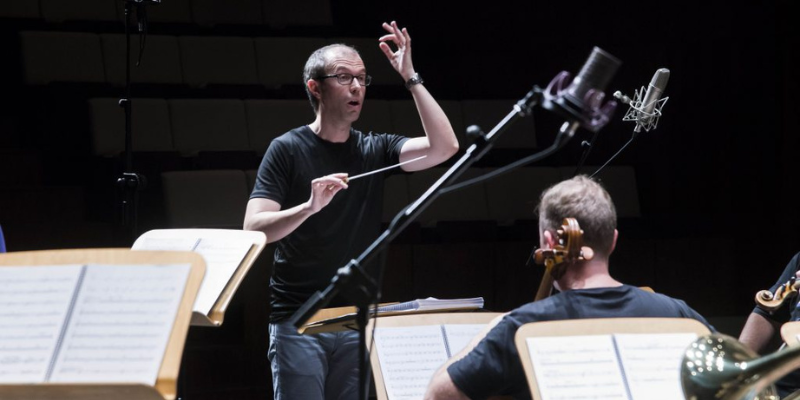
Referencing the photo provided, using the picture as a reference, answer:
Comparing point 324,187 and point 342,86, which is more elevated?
point 342,86

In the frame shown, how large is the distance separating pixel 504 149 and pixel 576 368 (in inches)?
145

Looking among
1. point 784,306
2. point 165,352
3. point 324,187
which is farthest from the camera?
point 784,306

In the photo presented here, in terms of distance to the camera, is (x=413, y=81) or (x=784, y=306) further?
(x=784, y=306)

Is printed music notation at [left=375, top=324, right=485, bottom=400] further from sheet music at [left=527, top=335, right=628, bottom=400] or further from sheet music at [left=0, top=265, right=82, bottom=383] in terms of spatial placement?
sheet music at [left=0, top=265, right=82, bottom=383]

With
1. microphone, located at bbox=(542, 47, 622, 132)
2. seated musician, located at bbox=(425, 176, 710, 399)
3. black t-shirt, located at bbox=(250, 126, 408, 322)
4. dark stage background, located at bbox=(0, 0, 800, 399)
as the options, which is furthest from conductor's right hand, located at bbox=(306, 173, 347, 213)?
dark stage background, located at bbox=(0, 0, 800, 399)

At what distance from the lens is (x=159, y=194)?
4535 millimetres

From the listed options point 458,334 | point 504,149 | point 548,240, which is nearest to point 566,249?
point 548,240

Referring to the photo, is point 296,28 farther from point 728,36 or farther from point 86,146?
point 728,36

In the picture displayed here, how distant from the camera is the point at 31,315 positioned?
1.66 metres

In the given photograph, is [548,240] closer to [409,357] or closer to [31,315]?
[409,357]

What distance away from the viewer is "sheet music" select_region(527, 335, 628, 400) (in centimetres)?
162

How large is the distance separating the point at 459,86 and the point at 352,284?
4246 millimetres

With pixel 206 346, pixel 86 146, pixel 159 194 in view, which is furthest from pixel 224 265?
pixel 86 146

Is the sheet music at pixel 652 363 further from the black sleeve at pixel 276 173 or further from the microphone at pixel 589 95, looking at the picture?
the black sleeve at pixel 276 173
